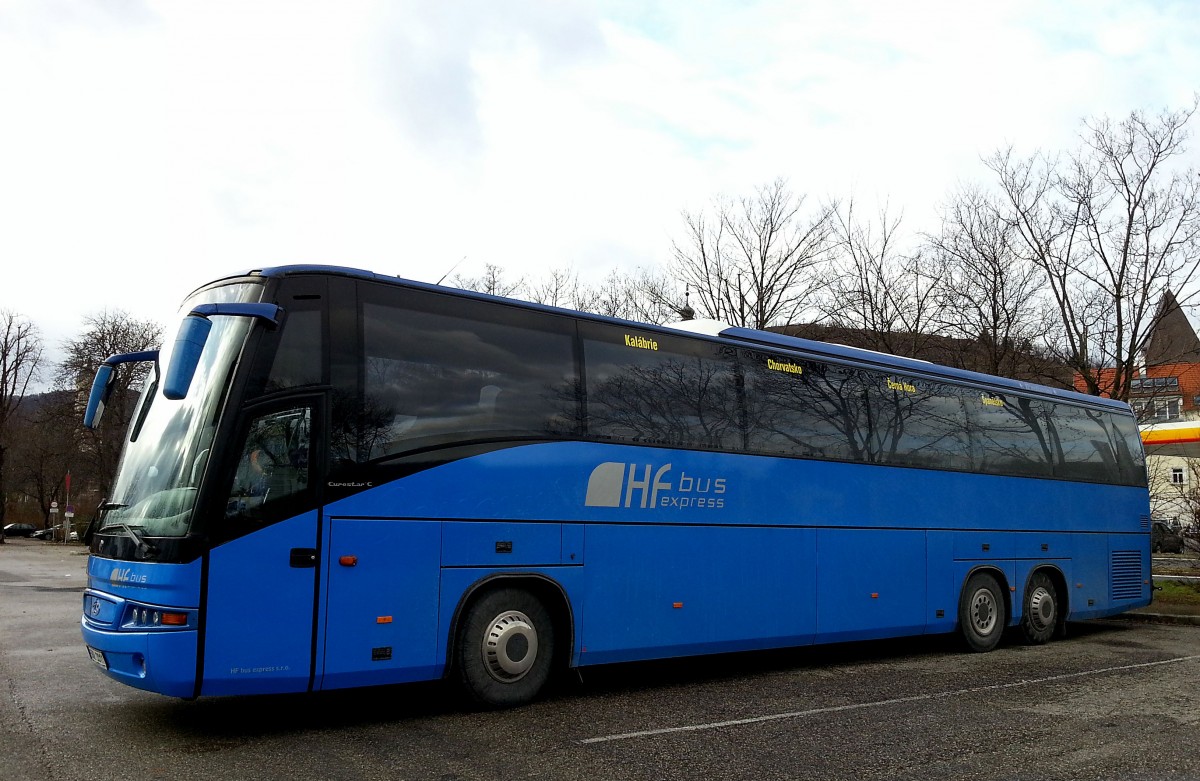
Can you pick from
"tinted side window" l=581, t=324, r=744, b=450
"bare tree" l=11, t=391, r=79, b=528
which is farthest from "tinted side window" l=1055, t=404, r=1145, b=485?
"bare tree" l=11, t=391, r=79, b=528

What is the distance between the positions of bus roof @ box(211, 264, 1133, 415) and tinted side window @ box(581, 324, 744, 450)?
0.19m

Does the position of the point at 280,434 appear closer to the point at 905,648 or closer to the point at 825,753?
the point at 825,753

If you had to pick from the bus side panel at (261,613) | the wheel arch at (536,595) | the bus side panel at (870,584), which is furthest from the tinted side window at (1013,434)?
the bus side panel at (261,613)

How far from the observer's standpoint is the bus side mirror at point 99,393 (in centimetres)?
834

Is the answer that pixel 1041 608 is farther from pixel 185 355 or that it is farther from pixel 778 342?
pixel 185 355

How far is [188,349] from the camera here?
22.3ft

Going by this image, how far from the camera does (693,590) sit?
9766 millimetres

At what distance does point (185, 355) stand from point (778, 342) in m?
6.46

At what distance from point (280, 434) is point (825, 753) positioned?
14.6 feet

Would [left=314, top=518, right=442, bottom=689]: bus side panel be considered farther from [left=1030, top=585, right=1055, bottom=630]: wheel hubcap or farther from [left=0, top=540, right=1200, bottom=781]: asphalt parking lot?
[left=1030, top=585, right=1055, bottom=630]: wheel hubcap

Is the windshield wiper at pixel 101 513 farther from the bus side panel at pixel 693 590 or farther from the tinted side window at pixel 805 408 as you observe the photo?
the tinted side window at pixel 805 408

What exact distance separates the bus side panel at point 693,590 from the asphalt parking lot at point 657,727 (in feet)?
1.57

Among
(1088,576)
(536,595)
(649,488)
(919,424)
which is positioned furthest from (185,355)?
(1088,576)

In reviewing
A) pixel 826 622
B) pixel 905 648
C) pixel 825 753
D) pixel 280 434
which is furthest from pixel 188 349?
pixel 905 648
